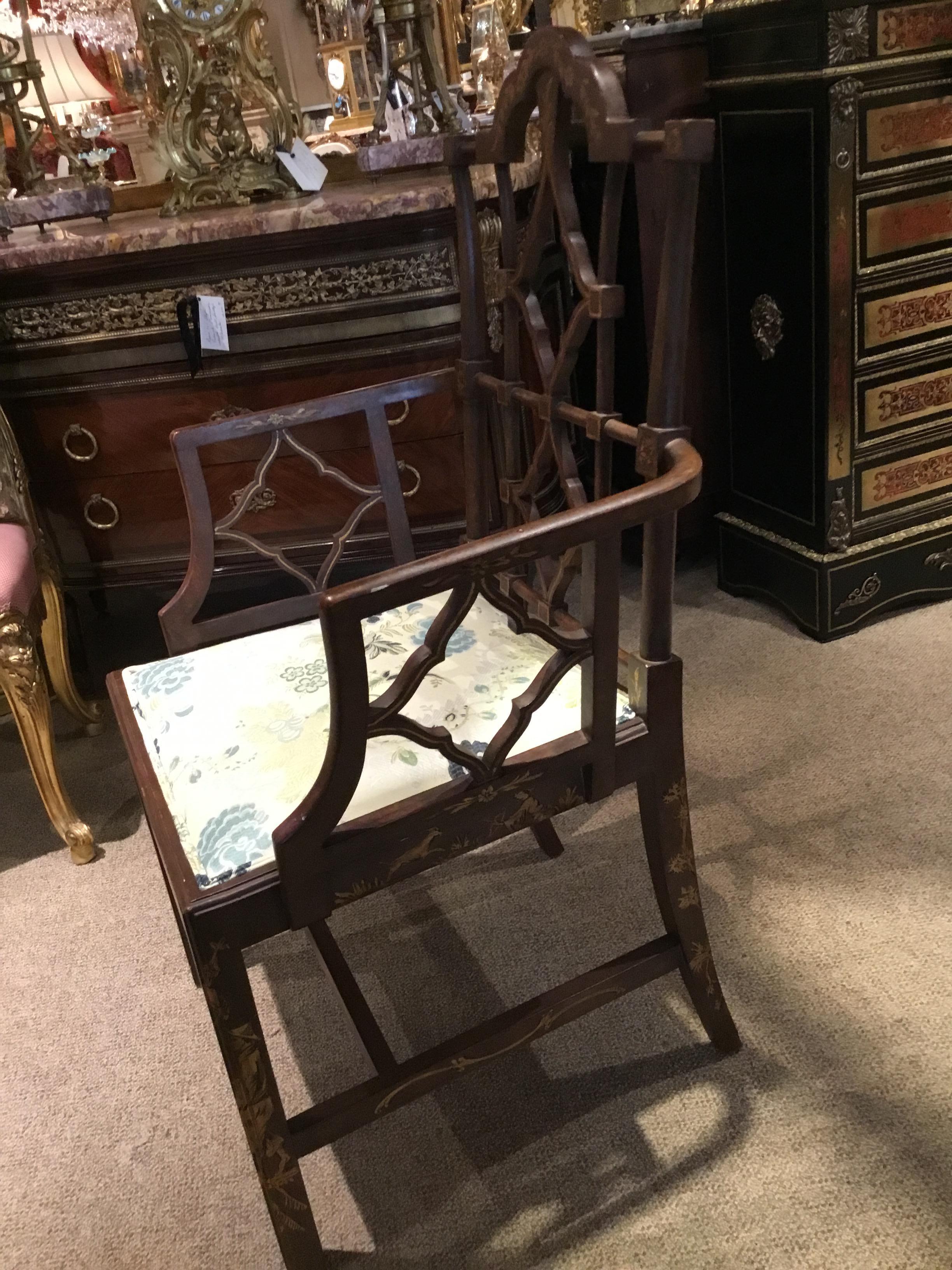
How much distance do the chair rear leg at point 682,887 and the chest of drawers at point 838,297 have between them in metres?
1.08

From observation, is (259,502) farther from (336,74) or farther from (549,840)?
(336,74)

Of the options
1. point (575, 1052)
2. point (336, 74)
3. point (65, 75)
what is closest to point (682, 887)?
point (575, 1052)

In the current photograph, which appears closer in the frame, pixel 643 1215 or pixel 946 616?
pixel 643 1215

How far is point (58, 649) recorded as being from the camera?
1986mm

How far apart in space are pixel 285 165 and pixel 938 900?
1.74 m

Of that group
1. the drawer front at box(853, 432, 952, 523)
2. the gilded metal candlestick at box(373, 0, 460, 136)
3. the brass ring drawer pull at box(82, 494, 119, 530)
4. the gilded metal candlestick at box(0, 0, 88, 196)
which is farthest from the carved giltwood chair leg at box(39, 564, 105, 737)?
the drawer front at box(853, 432, 952, 523)

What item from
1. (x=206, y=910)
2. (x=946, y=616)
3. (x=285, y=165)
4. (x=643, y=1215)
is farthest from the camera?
(x=946, y=616)

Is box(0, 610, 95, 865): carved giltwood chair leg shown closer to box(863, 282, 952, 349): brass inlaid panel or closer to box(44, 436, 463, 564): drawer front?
box(44, 436, 463, 564): drawer front

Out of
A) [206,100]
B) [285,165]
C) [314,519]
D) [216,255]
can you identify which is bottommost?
[314,519]

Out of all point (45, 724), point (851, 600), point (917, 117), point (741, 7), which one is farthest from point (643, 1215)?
point (741, 7)

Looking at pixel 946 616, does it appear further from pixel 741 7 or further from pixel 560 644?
pixel 560 644

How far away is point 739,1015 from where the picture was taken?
4.27ft

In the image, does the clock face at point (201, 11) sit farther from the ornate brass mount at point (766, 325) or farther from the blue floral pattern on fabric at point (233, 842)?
the blue floral pattern on fabric at point (233, 842)

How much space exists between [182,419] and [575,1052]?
1.36 metres
